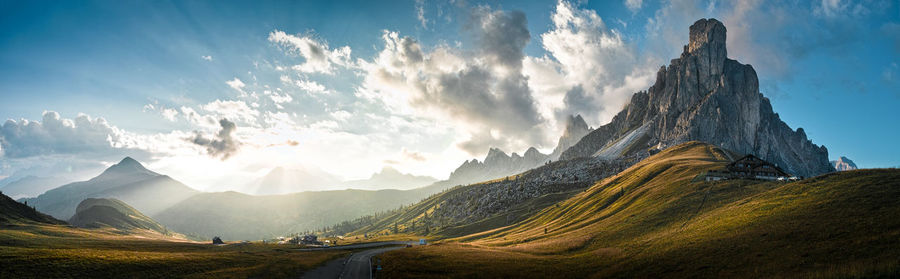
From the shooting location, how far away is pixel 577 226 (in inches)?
3501

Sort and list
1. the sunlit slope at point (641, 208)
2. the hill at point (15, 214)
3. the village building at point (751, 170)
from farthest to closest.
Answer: the hill at point (15, 214) → the village building at point (751, 170) → the sunlit slope at point (641, 208)

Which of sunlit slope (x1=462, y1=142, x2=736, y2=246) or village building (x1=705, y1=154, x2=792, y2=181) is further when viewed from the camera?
village building (x1=705, y1=154, x2=792, y2=181)

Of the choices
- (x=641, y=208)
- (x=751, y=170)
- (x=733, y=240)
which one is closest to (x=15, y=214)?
(x=641, y=208)

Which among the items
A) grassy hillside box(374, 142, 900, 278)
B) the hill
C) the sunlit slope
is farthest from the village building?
the hill

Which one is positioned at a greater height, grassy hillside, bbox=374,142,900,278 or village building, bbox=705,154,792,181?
village building, bbox=705,154,792,181

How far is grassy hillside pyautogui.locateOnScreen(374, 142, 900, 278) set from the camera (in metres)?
33.8

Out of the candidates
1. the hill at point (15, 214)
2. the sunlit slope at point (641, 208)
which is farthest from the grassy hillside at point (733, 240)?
the hill at point (15, 214)

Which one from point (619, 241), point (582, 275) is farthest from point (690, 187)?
point (582, 275)

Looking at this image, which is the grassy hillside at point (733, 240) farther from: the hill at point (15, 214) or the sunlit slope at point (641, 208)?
the hill at point (15, 214)

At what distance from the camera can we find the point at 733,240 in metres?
43.8

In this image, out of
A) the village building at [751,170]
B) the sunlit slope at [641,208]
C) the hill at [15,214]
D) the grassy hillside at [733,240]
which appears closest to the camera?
the grassy hillside at [733,240]

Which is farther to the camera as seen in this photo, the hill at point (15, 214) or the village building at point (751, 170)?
the hill at point (15, 214)

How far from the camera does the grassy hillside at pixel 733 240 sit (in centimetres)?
3384

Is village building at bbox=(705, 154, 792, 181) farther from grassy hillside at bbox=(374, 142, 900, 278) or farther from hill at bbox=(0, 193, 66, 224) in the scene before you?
hill at bbox=(0, 193, 66, 224)
